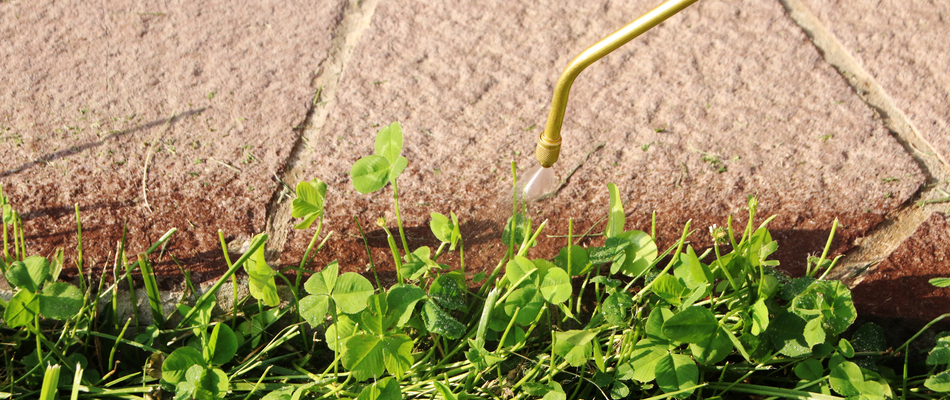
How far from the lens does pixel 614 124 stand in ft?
4.85

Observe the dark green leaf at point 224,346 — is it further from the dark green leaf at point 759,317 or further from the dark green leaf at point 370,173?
the dark green leaf at point 759,317

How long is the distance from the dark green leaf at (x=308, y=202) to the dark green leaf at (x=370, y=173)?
6 centimetres

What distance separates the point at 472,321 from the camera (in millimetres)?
1210

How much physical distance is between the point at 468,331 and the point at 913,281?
0.79m

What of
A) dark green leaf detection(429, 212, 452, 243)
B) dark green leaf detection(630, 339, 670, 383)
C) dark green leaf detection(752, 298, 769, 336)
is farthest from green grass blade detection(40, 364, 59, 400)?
dark green leaf detection(752, 298, 769, 336)

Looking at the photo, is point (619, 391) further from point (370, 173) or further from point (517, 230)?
point (370, 173)

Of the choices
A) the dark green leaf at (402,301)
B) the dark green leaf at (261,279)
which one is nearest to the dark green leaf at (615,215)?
the dark green leaf at (402,301)

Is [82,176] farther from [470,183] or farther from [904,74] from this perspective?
[904,74]

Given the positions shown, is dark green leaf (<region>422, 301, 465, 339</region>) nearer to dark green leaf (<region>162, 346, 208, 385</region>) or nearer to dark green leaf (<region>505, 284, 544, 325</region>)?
dark green leaf (<region>505, 284, 544, 325</region>)

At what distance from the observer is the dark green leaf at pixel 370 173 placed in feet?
3.70

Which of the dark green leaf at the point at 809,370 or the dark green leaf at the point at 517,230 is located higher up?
the dark green leaf at the point at 517,230

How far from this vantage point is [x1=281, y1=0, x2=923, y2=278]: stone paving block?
1336 mm

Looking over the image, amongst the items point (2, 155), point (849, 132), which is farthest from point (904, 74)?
point (2, 155)

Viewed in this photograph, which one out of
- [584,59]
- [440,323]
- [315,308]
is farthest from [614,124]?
[315,308]
